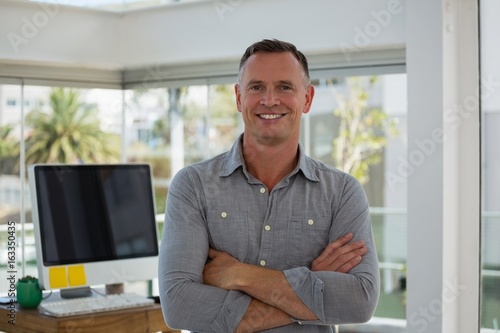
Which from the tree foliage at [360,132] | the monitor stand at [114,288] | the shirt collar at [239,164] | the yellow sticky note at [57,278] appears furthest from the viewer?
the tree foliage at [360,132]

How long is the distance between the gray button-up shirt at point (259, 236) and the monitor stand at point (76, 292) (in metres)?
1.58

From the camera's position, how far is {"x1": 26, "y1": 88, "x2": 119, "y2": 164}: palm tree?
8219mm

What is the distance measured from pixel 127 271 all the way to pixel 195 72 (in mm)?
1614

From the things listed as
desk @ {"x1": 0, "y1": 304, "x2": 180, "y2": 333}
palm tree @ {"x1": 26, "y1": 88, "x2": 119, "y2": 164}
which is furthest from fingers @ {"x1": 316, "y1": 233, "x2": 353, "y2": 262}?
palm tree @ {"x1": 26, "y1": 88, "x2": 119, "y2": 164}

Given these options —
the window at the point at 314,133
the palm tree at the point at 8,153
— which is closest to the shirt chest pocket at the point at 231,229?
the window at the point at 314,133

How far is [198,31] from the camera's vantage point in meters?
4.55

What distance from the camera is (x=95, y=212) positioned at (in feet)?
11.9

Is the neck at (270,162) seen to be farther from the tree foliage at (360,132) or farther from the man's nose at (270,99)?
the tree foliage at (360,132)

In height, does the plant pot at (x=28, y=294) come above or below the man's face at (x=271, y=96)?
below

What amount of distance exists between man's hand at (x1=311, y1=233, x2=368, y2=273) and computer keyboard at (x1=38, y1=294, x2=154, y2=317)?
1499mm

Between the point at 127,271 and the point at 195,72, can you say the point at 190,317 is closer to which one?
the point at 127,271

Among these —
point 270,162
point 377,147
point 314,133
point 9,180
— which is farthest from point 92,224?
point 377,147

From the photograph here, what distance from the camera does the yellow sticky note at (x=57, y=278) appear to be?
11.4 ft

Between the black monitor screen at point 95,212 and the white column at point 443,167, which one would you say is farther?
the white column at point 443,167
